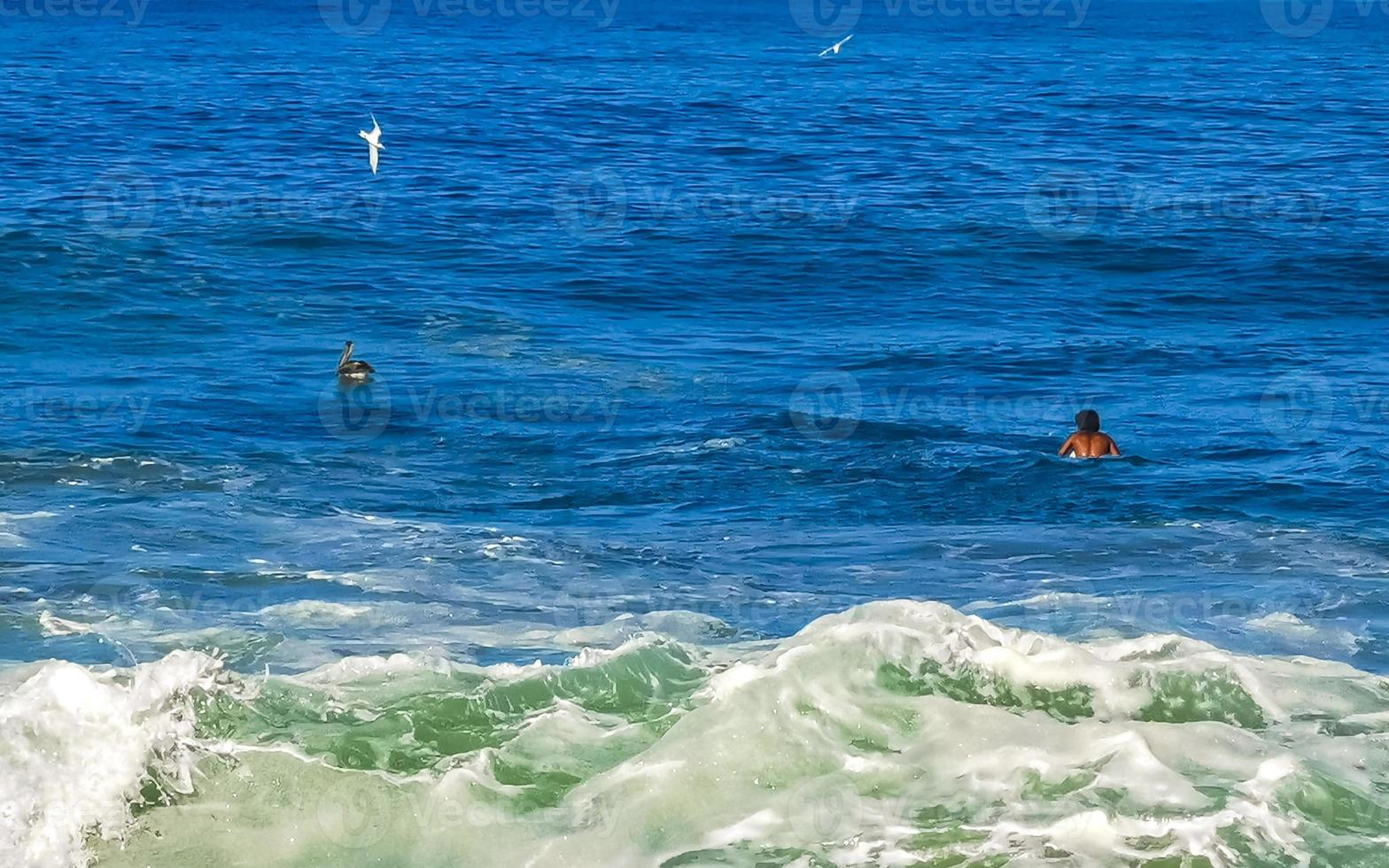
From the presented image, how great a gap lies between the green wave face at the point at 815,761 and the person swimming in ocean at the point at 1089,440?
7.25 meters

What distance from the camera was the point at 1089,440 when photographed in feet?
56.9

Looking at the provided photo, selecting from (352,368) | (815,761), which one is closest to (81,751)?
(815,761)

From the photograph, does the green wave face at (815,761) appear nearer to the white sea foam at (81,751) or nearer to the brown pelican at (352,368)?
the white sea foam at (81,751)

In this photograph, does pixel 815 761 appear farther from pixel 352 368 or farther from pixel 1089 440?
pixel 352 368

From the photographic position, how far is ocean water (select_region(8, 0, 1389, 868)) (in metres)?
8.27

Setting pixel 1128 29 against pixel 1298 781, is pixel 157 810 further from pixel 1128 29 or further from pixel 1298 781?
pixel 1128 29

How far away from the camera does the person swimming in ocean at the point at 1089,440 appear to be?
17.3m

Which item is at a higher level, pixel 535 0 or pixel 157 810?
pixel 535 0

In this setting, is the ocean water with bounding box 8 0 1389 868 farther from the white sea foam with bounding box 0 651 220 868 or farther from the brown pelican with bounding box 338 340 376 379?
the brown pelican with bounding box 338 340 376 379

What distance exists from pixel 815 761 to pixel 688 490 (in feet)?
27.0

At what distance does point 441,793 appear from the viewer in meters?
8.41

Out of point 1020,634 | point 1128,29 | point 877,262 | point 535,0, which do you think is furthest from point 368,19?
point 1020,634

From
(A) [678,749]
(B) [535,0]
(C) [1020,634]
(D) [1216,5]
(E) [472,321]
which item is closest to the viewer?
(A) [678,749]

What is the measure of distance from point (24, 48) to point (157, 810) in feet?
201
